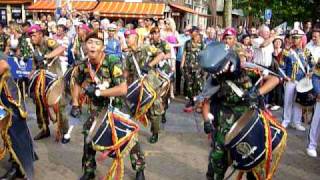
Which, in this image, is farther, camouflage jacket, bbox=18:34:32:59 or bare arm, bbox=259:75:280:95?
camouflage jacket, bbox=18:34:32:59

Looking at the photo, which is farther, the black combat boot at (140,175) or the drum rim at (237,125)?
the black combat boot at (140,175)

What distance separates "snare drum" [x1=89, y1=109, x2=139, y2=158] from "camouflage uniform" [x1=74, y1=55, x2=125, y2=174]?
0.16 m

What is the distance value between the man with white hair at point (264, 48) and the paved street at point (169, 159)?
6.94ft

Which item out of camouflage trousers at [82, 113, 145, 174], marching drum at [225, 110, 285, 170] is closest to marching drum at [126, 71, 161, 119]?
camouflage trousers at [82, 113, 145, 174]

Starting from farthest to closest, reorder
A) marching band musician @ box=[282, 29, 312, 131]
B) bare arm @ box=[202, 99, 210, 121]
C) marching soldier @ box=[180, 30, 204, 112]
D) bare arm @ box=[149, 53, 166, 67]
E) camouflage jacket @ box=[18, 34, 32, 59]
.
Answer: camouflage jacket @ box=[18, 34, 32, 59] < marching soldier @ box=[180, 30, 204, 112] < marching band musician @ box=[282, 29, 312, 131] < bare arm @ box=[149, 53, 166, 67] < bare arm @ box=[202, 99, 210, 121]

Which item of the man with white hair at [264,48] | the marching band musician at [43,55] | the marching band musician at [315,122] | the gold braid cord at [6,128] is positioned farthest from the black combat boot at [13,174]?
the man with white hair at [264,48]

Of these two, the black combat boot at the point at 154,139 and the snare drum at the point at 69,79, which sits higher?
the snare drum at the point at 69,79

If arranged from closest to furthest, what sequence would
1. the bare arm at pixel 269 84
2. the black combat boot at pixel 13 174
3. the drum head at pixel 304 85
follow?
the bare arm at pixel 269 84 → the black combat boot at pixel 13 174 → the drum head at pixel 304 85

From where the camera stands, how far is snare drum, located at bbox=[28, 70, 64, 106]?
6.72 metres

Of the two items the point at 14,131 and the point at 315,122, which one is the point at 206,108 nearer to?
the point at 14,131

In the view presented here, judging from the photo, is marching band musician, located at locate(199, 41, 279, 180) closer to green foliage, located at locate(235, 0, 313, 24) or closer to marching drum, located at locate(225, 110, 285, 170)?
marching drum, located at locate(225, 110, 285, 170)

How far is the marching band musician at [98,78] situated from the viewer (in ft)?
15.3

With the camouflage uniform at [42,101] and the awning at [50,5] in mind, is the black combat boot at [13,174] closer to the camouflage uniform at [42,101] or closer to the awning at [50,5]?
the camouflage uniform at [42,101]

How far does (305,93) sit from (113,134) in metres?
4.25
